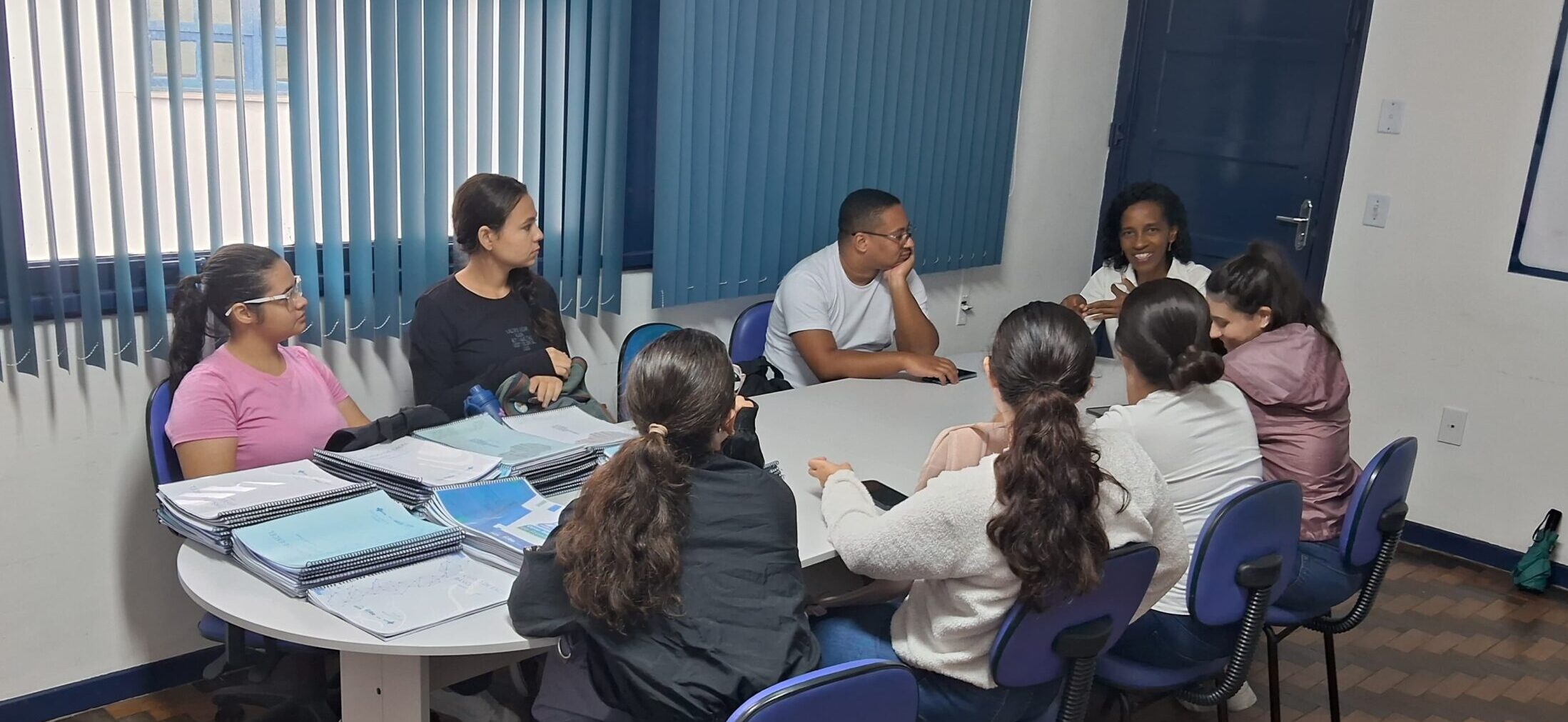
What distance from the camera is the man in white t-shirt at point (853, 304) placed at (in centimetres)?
342

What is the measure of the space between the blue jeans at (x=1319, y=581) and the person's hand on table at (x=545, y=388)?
→ 5.22 feet

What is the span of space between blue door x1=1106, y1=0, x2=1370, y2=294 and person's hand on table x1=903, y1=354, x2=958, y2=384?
1.79 meters

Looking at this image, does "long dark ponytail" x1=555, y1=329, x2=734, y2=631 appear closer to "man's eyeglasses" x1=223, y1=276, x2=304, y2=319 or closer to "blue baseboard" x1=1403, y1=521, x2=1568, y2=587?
"man's eyeglasses" x1=223, y1=276, x2=304, y2=319

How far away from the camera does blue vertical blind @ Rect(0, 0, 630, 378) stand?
8.00 ft

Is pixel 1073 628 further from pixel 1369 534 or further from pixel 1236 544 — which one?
pixel 1369 534

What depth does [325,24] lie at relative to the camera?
8.89 ft

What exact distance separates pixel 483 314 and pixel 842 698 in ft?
5.39

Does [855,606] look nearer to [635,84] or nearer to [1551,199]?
[635,84]

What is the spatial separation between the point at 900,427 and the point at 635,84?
1235mm

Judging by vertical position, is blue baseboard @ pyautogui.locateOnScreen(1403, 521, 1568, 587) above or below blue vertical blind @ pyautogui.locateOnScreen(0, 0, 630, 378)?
below

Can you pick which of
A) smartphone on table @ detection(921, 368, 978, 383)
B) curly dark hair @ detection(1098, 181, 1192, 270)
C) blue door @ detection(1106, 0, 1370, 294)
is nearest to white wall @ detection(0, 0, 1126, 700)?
smartphone on table @ detection(921, 368, 978, 383)

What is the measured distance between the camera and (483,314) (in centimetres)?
289

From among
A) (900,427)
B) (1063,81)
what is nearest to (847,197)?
(900,427)

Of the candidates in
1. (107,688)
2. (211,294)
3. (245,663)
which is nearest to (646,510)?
(245,663)
